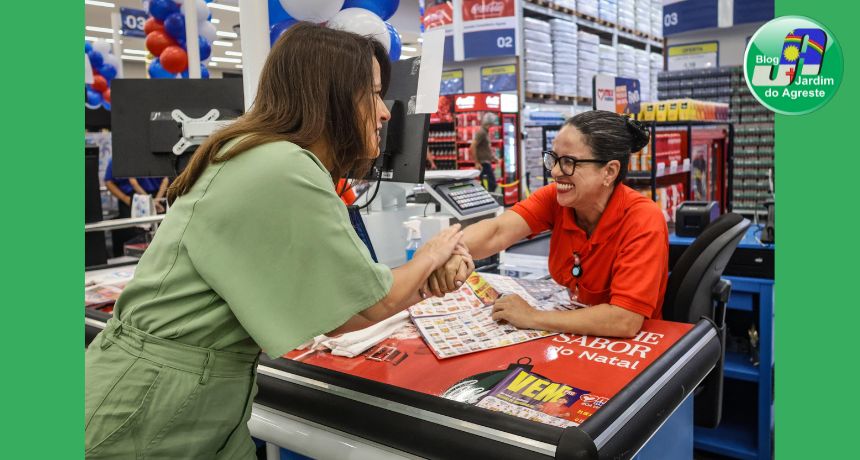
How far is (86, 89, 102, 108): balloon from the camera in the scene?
28.5ft

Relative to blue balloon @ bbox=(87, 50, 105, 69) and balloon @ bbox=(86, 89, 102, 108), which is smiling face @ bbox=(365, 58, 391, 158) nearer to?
balloon @ bbox=(86, 89, 102, 108)

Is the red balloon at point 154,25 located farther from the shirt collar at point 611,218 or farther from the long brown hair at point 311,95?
the long brown hair at point 311,95

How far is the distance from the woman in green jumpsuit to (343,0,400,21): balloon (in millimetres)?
1714

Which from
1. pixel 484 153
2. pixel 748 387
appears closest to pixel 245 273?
pixel 748 387

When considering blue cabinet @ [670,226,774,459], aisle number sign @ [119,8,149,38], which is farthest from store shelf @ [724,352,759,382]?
aisle number sign @ [119,8,149,38]

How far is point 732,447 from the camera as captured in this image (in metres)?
3.31

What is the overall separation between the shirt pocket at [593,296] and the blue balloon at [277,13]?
68.4 inches

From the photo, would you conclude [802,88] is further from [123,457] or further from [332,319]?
[123,457]

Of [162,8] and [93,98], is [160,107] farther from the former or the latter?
[93,98]

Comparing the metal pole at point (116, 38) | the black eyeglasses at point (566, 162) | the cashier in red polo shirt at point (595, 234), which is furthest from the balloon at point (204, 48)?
the black eyeglasses at point (566, 162)

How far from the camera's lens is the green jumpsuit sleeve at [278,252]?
46.4 inches

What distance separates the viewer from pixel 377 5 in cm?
313

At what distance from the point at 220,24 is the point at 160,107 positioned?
54.4 feet

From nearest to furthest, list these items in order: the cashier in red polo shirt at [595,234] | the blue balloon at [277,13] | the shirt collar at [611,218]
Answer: the cashier in red polo shirt at [595,234] → the shirt collar at [611,218] → the blue balloon at [277,13]
